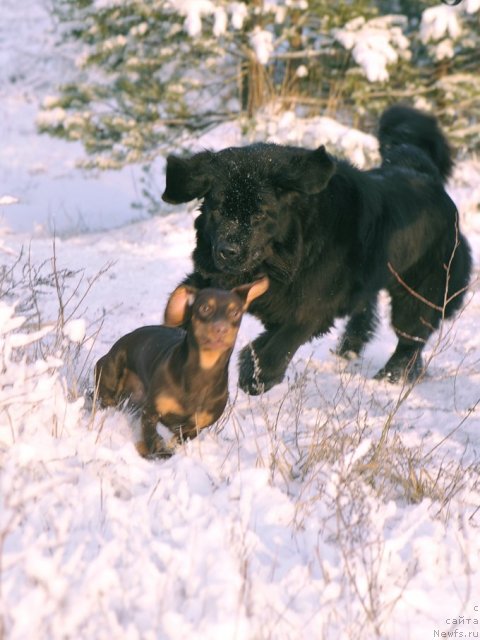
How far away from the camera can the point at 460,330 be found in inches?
294

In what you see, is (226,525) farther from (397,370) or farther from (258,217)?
(397,370)

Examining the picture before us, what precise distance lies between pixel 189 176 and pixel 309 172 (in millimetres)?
710

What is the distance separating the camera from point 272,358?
5.24 metres

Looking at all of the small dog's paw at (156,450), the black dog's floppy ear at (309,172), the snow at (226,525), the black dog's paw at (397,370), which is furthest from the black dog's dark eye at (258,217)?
the black dog's paw at (397,370)

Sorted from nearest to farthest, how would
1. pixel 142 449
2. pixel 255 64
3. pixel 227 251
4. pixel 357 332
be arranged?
pixel 142 449 → pixel 227 251 → pixel 357 332 → pixel 255 64

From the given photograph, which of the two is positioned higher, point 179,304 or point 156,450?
point 179,304

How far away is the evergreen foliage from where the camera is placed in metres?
10.3

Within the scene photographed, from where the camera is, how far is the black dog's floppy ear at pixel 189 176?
4957mm

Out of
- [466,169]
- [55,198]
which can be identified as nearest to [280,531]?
[466,169]

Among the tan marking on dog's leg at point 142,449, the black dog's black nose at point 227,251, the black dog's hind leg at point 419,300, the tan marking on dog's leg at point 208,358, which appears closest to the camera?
the tan marking on dog's leg at point 208,358

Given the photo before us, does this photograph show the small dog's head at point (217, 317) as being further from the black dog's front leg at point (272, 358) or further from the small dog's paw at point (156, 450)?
the black dog's front leg at point (272, 358)

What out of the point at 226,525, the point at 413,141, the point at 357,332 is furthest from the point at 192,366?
the point at 413,141

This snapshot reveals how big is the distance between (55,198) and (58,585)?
1480cm

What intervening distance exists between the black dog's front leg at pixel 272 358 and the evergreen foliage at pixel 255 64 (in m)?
5.55
